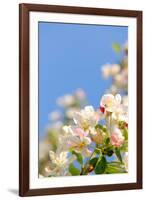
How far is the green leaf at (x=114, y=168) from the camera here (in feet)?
5.77

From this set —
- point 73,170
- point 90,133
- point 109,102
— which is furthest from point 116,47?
point 73,170

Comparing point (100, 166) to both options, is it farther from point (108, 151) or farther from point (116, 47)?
point (116, 47)

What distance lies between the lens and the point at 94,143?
1745mm

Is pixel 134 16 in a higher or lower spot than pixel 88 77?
higher

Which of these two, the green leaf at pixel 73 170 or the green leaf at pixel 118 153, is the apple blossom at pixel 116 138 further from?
the green leaf at pixel 73 170

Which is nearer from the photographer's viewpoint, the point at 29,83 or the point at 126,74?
the point at 29,83

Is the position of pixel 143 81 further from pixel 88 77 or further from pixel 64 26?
pixel 64 26

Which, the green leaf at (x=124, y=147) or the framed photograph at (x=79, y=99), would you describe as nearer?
the framed photograph at (x=79, y=99)

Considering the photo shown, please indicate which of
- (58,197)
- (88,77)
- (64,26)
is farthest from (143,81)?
(58,197)

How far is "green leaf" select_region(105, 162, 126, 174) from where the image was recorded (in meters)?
1.76

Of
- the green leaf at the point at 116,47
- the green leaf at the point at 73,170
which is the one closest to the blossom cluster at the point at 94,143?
the green leaf at the point at 73,170

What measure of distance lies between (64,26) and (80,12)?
0.21ft

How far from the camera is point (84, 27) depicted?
1.73 m

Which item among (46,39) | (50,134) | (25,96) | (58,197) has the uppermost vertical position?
(46,39)
